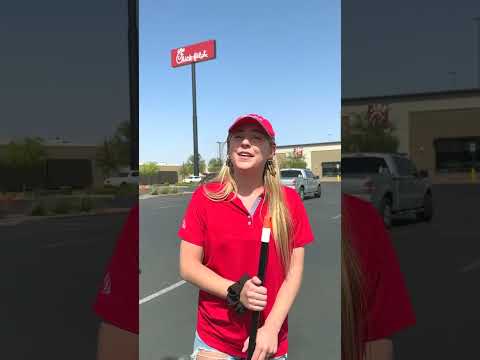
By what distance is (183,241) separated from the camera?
67cm

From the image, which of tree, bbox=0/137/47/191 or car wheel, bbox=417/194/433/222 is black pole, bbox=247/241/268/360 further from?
tree, bbox=0/137/47/191

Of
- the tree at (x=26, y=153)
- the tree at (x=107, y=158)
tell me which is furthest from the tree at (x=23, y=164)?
the tree at (x=107, y=158)

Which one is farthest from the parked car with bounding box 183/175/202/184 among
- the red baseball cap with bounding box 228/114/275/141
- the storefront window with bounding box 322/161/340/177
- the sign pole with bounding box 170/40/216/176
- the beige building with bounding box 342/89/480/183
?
the beige building with bounding box 342/89/480/183

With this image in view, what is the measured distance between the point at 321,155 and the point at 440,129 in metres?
0.28

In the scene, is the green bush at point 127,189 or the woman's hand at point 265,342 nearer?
the woman's hand at point 265,342

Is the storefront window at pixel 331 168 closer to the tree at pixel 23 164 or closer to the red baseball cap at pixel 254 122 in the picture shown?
the red baseball cap at pixel 254 122

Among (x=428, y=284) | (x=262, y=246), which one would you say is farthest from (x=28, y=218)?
(x=428, y=284)

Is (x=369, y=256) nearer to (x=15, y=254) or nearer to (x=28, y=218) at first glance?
(x=28, y=218)

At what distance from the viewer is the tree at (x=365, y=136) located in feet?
2.43

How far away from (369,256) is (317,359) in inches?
22.0

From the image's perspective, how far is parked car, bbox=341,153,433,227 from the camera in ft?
2.45

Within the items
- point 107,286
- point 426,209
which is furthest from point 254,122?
point 426,209

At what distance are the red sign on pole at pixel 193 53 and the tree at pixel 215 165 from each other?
185 mm

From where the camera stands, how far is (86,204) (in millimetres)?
945
